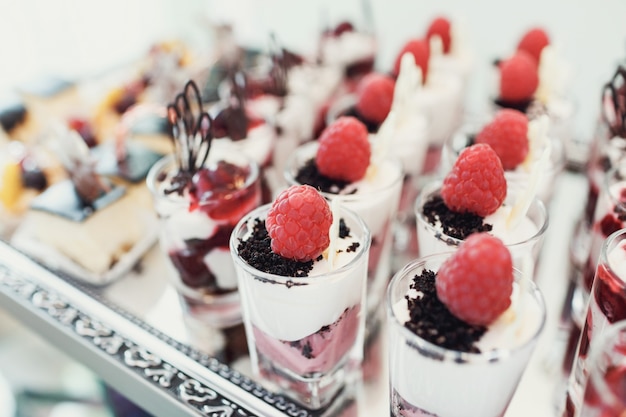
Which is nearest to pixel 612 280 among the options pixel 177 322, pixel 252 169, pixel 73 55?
pixel 252 169

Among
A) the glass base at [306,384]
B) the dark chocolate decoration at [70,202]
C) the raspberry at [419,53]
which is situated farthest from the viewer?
the raspberry at [419,53]

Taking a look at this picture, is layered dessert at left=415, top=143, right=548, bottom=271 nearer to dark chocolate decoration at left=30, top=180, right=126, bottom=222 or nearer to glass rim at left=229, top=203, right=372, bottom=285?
glass rim at left=229, top=203, right=372, bottom=285

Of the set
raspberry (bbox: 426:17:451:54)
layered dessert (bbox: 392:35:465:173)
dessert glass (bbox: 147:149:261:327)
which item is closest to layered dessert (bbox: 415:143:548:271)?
dessert glass (bbox: 147:149:261:327)

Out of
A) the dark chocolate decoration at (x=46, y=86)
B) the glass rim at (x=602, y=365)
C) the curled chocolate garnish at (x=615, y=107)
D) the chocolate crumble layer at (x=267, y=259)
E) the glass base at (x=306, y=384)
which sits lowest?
the glass base at (x=306, y=384)

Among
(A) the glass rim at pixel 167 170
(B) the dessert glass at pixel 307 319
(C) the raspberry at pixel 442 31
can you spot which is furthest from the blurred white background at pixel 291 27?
(B) the dessert glass at pixel 307 319

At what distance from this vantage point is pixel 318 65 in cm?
240

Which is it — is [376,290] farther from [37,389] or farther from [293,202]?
[37,389]

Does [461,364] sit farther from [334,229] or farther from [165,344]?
[165,344]

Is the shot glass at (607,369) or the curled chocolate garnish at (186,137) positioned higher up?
the curled chocolate garnish at (186,137)

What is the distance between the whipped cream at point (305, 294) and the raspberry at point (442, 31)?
1405 mm

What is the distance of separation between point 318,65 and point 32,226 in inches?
49.7

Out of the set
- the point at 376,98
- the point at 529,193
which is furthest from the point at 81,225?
the point at 529,193

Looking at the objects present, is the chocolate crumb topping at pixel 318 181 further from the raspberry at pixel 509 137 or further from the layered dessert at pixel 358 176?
the raspberry at pixel 509 137

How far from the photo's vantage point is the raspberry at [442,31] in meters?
2.32
